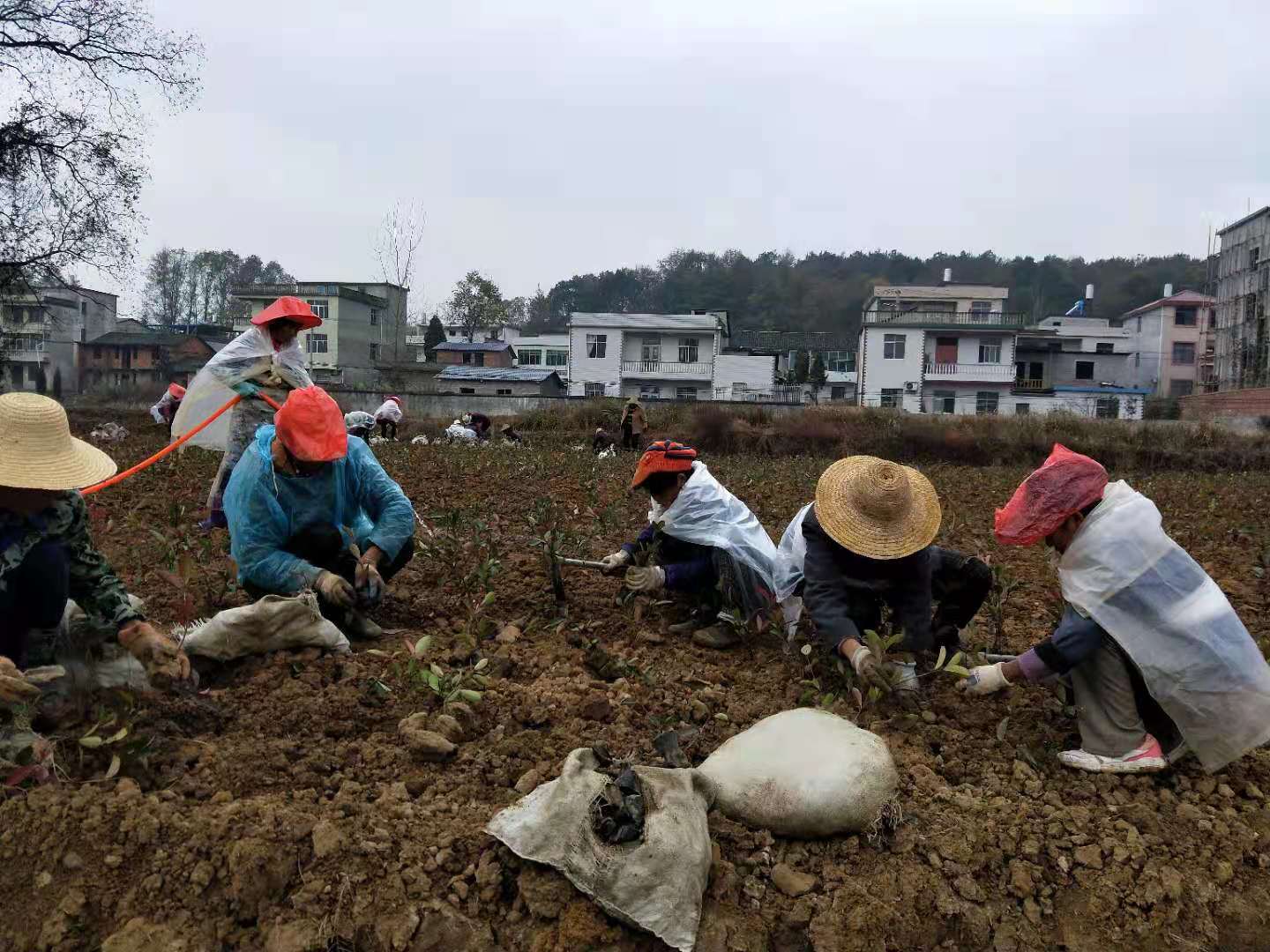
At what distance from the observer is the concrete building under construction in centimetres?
3609

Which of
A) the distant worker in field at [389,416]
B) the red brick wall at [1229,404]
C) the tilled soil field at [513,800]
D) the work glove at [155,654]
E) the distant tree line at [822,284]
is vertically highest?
the distant tree line at [822,284]

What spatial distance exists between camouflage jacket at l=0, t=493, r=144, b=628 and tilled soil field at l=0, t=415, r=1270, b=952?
0.26 metres

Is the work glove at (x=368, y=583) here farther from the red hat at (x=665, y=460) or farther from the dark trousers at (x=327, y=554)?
the red hat at (x=665, y=460)

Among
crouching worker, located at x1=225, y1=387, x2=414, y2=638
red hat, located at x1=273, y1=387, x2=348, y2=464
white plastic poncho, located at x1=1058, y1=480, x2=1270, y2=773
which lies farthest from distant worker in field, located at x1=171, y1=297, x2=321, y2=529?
white plastic poncho, located at x1=1058, y1=480, x2=1270, y2=773

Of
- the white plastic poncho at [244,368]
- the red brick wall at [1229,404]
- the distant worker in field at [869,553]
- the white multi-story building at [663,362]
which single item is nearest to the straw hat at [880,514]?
the distant worker in field at [869,553]

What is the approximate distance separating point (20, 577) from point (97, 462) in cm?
36

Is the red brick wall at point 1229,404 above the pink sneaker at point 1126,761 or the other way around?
above

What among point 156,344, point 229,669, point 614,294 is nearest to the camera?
point 229,669

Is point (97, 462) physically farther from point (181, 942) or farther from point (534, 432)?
point (534, 432)

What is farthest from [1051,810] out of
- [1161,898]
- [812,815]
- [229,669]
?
[229,669]

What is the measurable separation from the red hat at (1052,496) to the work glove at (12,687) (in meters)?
2.51

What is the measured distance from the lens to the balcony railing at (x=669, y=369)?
40000 mm

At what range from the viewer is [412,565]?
434 cm

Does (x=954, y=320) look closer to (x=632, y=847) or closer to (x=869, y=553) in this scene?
(x=869, y=553)
